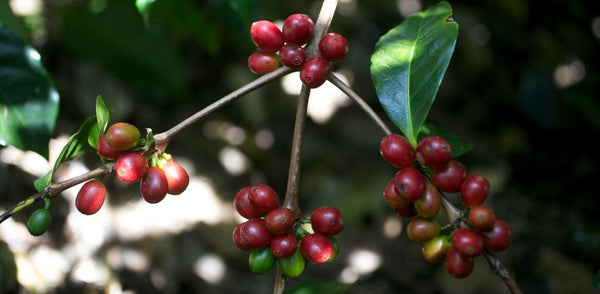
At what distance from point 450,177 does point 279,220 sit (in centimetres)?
27

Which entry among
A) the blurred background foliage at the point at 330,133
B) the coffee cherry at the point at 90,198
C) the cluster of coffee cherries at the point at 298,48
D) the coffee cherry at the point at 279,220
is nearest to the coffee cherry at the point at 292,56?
the cluster of coffee cherries at the point at 298,48

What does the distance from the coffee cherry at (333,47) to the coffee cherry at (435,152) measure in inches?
8.5

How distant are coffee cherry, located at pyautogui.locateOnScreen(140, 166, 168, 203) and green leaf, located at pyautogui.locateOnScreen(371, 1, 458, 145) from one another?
0.40m

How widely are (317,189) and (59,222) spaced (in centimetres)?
107

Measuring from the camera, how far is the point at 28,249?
1.97 m

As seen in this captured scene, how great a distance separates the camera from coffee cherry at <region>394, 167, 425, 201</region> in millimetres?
825

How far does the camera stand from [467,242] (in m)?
0.83

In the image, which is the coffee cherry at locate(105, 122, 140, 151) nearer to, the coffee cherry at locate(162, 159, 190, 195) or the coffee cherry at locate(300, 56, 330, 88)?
the coffee cherry at locate(162, 159, 190, 195)

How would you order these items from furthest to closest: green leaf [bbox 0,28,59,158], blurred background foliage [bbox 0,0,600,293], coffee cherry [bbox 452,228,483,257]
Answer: blurred background foliage [bbox 0,0,600,293] < green leaf [bbox 0,28,59,158] < coffee cherry [bbox 452,228,483,257]

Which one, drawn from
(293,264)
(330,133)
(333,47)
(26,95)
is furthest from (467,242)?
(330,133)

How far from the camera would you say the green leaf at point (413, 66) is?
96cm

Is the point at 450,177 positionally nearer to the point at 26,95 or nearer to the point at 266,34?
the point at 266,34

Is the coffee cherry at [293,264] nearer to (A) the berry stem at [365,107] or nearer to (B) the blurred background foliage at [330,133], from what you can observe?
(A) the berry stem at [365,107]

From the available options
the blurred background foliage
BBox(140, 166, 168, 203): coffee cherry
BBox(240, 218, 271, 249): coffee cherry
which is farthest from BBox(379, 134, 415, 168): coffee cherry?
the blurred background foliage
